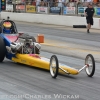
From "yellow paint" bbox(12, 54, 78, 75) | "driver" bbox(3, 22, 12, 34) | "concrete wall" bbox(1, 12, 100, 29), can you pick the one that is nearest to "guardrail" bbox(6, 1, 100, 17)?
"concrete wall" bbox(1, 12, 100, 29)

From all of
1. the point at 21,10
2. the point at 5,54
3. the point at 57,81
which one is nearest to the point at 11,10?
the point at 21,10

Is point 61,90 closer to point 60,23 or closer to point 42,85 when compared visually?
point 42,85

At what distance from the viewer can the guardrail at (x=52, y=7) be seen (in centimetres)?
2940

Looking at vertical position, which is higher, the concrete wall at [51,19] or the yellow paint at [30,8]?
the yellow paint at [30,8]

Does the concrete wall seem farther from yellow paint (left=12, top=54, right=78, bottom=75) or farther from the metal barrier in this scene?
yellow paint (left=12, top=54, right=78, bottom=75)

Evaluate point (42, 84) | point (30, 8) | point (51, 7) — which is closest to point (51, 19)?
point (51, 7)

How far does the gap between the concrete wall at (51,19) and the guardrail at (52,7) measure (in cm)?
32

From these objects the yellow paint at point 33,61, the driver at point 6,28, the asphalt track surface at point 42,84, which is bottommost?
the asphalt track surface at point 42,84

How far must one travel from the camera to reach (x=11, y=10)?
3697 centimetres

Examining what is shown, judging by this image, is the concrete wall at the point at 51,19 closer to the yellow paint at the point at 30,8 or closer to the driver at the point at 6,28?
the yellow paint at the point at 30,8

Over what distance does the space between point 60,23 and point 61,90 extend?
22.9 m

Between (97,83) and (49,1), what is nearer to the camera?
(97,83)

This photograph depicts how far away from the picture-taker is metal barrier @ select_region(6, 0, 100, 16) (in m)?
29.4

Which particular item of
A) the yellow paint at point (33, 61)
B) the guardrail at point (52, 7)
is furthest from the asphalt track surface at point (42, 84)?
the guardrail at point (52, 7)
